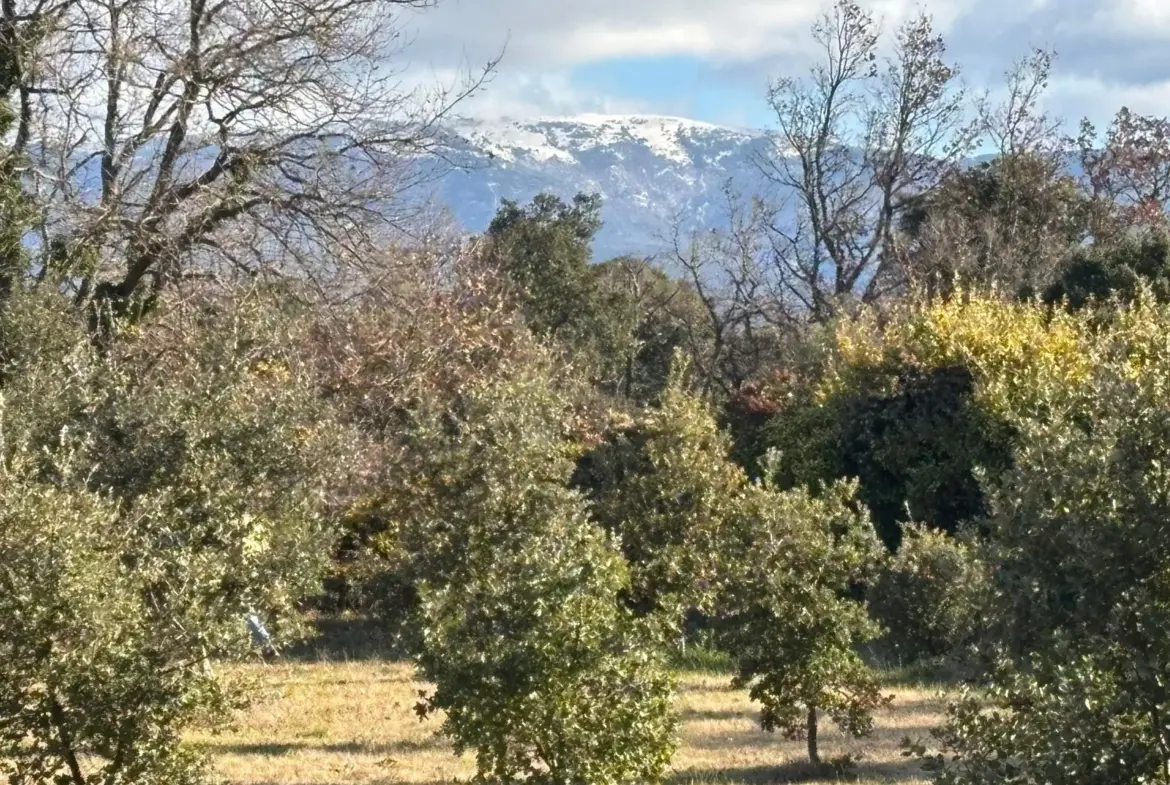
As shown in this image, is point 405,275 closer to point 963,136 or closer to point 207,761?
point 207,761

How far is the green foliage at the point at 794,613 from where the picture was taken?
11.7 meters

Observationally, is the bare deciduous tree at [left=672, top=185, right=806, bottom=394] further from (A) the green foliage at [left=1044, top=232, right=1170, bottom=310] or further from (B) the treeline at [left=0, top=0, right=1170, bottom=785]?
(A) the green foliage at [left=1044, top=232, right=1170, bottom=310]

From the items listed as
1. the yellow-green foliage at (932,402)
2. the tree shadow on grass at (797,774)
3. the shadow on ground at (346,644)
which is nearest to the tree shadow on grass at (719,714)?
the tree shadow on grass at (797,774)

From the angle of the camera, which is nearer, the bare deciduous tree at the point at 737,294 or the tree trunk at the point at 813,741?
the tree trunk at the point at 813,741

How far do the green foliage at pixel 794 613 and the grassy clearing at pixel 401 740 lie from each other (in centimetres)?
77

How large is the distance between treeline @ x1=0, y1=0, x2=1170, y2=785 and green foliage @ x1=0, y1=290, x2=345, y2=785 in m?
0.03

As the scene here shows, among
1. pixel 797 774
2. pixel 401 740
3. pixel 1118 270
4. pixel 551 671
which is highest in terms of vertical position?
pixel 1118 270

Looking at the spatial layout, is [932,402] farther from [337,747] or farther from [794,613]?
[337,747]

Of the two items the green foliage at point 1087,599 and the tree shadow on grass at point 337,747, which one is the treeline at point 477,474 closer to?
the green foliage at point 1087,599

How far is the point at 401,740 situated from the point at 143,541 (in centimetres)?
628

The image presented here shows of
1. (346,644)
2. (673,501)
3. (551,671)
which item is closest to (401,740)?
(673,501)

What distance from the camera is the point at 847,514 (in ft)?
41.3

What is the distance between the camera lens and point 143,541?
8.55 meters

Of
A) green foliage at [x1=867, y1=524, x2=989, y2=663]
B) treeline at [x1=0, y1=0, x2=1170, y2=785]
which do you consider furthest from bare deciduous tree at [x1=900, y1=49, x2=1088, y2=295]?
green foliage at [x1=867, y1=524, x2=989, y2=663]
